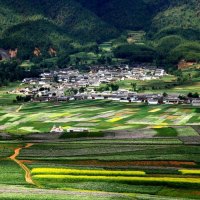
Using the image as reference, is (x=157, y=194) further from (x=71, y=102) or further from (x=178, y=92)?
(x=178, y=92)

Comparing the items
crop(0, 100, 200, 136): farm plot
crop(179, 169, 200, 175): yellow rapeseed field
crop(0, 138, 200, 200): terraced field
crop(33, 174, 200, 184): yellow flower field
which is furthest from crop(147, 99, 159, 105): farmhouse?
crop(33, 174, 200, 184): yellow flower field

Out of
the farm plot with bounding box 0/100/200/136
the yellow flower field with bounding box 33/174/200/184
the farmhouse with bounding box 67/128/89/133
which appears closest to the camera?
the yellow flower field with bounding box 33/174/200/184

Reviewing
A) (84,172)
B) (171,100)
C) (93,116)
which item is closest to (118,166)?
(84,172)

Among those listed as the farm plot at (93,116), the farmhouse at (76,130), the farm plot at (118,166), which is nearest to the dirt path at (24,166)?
the farm plot at (118,166)

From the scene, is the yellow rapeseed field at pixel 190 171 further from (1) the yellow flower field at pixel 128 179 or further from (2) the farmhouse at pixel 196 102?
(2) the farmhouse at pixel 196 102

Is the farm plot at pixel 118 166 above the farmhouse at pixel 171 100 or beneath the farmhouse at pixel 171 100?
above

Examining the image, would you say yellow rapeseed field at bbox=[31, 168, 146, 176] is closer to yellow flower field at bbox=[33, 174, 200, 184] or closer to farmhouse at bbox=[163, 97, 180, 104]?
yellow flower field at bbox=[33, 174, 200, 184]

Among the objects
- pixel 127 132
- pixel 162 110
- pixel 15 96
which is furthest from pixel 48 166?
pixel 15 96

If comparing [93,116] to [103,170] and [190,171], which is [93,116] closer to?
[103,170]
